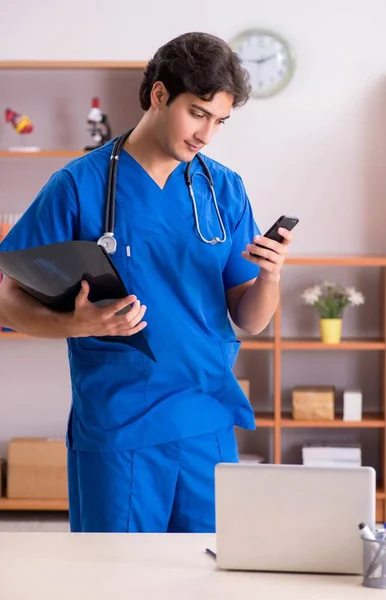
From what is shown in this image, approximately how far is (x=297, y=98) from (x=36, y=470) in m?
2.02

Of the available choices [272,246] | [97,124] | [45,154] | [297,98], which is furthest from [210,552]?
[297,98]

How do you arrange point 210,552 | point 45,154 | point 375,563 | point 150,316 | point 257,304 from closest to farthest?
point 375,563 → point 210,552 → point 150,316 → point 257,304 → point 45,154

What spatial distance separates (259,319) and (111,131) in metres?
2.61

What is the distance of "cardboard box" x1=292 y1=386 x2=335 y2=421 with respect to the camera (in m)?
4.25

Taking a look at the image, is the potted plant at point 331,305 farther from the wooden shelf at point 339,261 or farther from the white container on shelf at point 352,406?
the white container on shelf at point 352,406

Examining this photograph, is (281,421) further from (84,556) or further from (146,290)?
(84,556)

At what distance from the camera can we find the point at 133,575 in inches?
58.6

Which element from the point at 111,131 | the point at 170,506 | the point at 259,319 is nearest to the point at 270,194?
the point at 111,131

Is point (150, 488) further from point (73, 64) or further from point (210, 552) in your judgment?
point (73, 64)

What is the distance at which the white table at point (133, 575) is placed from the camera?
4.63 feet

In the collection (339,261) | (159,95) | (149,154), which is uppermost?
(159,95)

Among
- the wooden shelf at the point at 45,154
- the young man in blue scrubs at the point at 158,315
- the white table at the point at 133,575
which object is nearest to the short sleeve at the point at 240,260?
the young man in blue scrubs at the point at 158,315

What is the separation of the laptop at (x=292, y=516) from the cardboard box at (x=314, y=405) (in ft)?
9.11

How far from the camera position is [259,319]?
209cm
